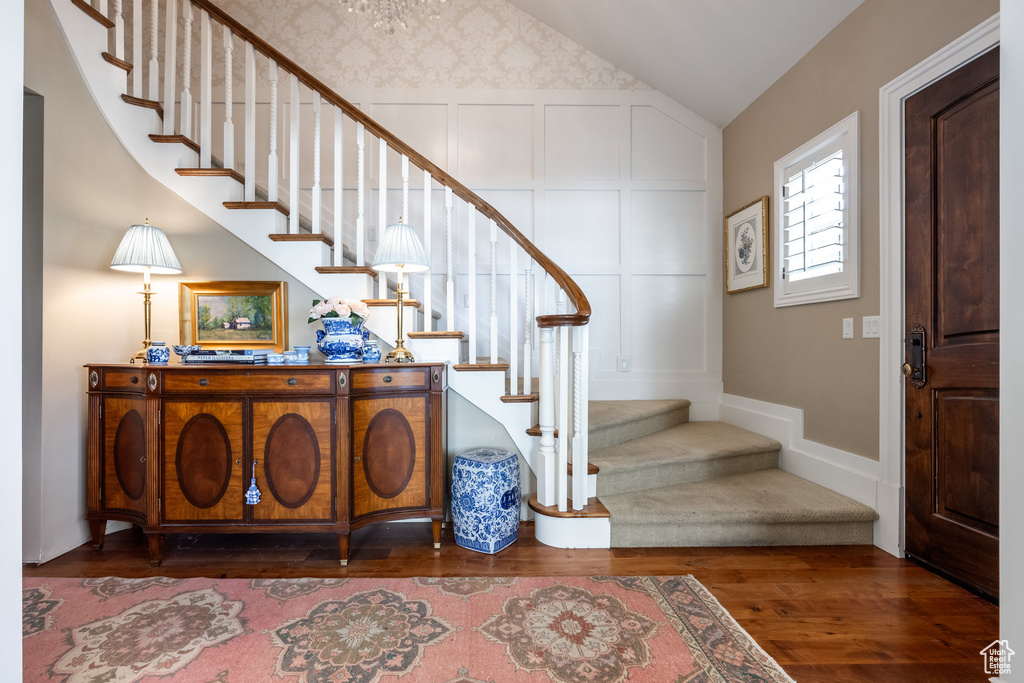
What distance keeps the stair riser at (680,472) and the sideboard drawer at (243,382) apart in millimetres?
1570

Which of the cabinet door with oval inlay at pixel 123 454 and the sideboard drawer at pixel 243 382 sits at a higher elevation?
the sideboard drawer at pixel 243 382

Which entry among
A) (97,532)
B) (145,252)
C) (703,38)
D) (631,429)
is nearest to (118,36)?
(145,252)

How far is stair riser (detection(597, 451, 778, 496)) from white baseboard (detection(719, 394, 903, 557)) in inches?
6.3

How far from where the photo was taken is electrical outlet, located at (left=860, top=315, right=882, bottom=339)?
2.32 metres

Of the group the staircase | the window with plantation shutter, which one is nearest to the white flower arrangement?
the staircase

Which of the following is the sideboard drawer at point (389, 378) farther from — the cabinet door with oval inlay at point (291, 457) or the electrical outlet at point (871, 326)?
the electrical outlet at point (871, 326)

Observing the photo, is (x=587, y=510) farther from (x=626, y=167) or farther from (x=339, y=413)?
(x=626, y=167)

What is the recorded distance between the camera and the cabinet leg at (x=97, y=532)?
7.57 ft

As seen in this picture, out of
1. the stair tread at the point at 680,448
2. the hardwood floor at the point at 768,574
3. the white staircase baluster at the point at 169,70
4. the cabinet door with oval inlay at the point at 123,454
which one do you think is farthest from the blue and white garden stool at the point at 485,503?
the white staircase baluster at the point at 169,70

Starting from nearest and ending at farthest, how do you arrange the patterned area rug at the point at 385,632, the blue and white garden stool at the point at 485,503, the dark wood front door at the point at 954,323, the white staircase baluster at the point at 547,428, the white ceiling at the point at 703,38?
the patterned area rug at the point at 385,632
the dark wood front door at the point at 954,323
the blue and white garden stool at the point at 485,503
the white staircase baluster at the point at 547,428
the white ceiling at the point at 703,38

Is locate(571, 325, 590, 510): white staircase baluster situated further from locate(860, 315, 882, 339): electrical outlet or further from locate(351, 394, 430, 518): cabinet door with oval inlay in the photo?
locate(860, 315, 882, 339): electrical outlet

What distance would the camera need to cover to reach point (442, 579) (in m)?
2.03

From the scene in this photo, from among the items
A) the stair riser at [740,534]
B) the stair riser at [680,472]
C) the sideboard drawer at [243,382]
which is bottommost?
the stair riser at [740,534]
